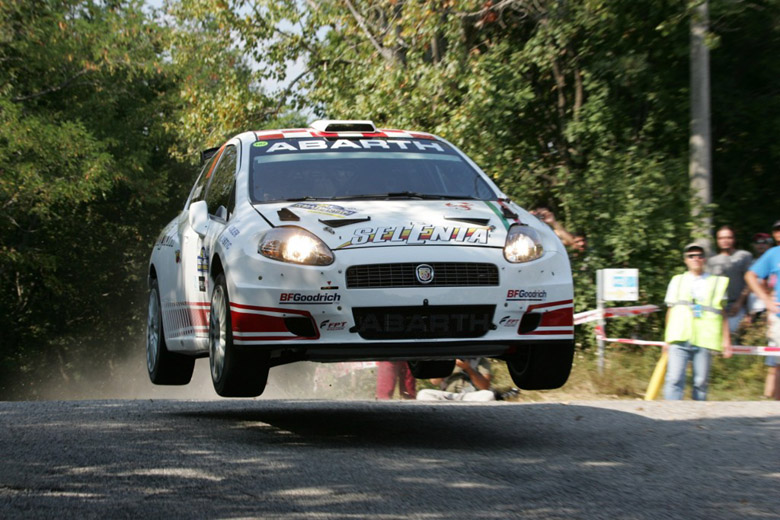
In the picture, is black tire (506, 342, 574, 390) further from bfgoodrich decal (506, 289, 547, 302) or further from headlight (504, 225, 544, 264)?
headlight (504, 225, 544, 264)

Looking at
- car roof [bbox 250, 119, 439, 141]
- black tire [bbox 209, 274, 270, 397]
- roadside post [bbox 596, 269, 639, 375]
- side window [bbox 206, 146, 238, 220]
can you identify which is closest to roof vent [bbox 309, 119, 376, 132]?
car roof [bbox 250, 119, 439, 141]

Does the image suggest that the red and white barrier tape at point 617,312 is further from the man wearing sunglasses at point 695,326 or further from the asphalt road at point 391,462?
the asphalt road at point 391,462

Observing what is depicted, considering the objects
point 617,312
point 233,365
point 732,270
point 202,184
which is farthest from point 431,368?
point 617,312

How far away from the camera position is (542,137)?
70.8ft

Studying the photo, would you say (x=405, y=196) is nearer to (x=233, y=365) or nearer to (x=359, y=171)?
(x=359, y=171)

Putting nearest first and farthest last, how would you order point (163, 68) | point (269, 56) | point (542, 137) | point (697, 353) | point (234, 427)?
point (234, 427) < point (697, 353) < point (542, 137) < point (269, 56) < point (163, 68)

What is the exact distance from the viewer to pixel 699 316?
10969 millimetres

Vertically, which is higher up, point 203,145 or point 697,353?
point 203,145

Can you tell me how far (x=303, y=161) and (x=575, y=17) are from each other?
12915 mm

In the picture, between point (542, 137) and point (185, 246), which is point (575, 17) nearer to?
point (542, 137)

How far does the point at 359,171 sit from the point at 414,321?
1.52 m

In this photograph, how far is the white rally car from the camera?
667 cm

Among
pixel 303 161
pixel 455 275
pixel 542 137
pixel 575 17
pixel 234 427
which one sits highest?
pixel 575 17

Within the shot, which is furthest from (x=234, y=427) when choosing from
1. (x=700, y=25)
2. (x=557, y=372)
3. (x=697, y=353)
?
(x=700, y=25)
